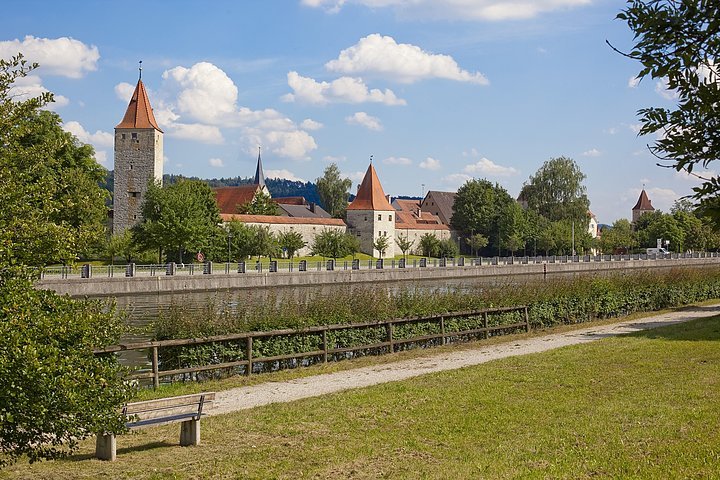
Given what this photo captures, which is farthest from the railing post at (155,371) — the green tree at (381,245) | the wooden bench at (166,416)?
the green tree at (381,245)

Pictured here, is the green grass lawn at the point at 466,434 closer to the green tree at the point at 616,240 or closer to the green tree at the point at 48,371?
the green tree at the point at 48,371

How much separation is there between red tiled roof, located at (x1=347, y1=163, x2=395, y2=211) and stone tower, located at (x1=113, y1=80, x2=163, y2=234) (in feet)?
81.1

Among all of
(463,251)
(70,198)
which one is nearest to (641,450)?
(70,198)

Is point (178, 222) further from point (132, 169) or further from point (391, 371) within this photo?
point (391, 371)

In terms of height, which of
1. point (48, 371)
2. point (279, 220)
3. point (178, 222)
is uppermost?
point (279, 220)

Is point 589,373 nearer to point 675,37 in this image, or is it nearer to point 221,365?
point 221,365

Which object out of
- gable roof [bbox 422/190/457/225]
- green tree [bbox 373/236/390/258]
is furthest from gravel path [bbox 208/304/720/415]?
gable roof [bbox 422/190/457/225]

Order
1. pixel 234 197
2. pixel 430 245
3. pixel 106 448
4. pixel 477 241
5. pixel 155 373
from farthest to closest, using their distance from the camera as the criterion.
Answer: pixel 234 197, pixel 477 241, pixel 430 245, pixel 155 373, pixel 106 448

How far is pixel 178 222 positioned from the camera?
169 feet

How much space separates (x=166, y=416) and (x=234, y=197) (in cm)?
8857

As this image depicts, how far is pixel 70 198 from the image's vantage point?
7.64 meters

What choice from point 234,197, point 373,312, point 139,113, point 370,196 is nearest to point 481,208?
point 370,196

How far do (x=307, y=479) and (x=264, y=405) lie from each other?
3995 millimetres

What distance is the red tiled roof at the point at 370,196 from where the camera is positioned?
280 feet
